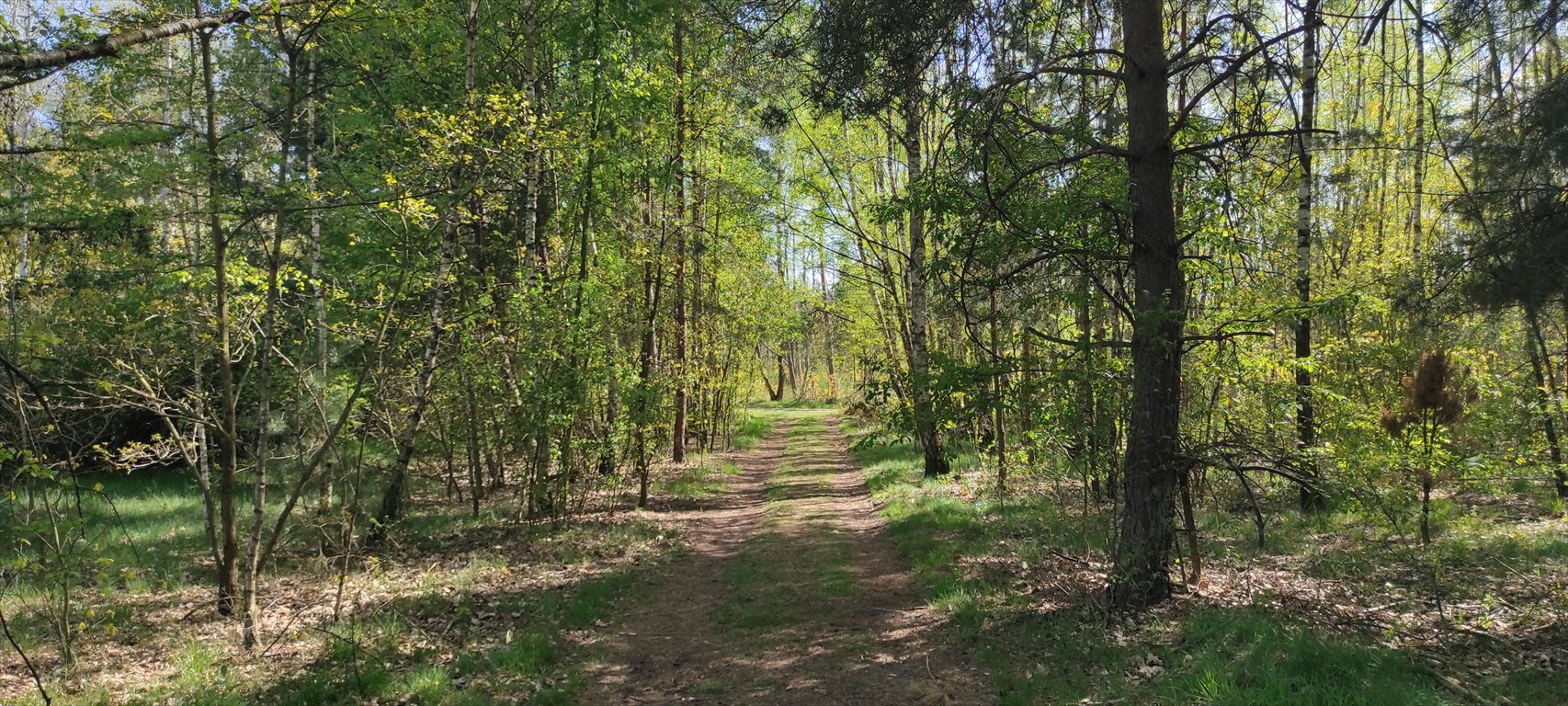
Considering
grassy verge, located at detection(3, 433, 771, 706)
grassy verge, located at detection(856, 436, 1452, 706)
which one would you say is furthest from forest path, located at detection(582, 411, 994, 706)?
grassy verge, located at detection(3, 433, 771, 706)

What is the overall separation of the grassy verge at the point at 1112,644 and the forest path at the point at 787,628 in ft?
1.09

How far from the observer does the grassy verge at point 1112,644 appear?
405 cm

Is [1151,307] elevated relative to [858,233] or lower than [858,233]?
lower

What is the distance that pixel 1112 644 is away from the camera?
16.8 ft

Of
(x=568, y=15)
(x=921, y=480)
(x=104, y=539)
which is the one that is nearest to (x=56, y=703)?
(x=104, y=539)

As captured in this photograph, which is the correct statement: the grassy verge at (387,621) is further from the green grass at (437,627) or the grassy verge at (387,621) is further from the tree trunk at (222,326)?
the tree trunk at (222,326)

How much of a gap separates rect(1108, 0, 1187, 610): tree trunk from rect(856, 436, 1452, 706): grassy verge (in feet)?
1.81

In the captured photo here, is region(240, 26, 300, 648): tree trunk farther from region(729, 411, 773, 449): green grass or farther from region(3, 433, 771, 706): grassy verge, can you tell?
region(729, 411, 773, 449): green grass

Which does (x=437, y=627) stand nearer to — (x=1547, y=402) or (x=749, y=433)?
(x=1547, y=402)

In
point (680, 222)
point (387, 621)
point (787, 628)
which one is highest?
point (680, 222)

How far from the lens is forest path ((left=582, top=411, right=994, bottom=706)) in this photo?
17.2 feet

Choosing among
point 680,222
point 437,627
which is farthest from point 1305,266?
point 437,627

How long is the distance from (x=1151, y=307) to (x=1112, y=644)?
2.49m

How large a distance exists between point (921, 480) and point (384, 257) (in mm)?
9868
